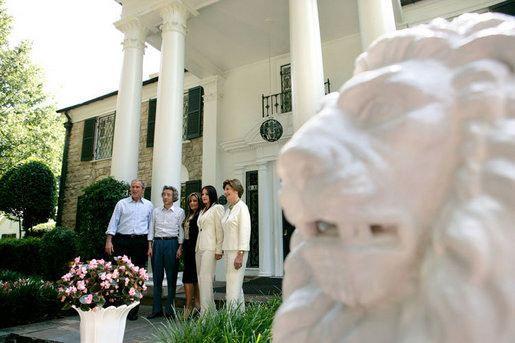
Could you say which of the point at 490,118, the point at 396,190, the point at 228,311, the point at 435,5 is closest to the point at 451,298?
the point at 396,190

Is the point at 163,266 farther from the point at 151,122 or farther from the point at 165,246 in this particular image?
the point at 151,122

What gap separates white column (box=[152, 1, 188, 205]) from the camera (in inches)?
234

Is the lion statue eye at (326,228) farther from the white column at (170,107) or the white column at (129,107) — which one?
the white column at (129,107)

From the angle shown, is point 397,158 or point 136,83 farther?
point 136,83

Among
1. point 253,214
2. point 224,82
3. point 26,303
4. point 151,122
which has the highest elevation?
point 224,82

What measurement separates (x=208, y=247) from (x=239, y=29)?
593 centimetres

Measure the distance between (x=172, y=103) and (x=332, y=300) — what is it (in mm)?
5910

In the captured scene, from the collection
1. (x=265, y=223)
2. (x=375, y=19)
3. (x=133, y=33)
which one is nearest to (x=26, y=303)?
(x=265, y=223)

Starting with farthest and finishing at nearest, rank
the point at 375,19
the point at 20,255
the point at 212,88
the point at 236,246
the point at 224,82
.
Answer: the point at 20,255 → the point at 224,82 → the point at 212,88 → the point at 375,19 → the point at 236,246

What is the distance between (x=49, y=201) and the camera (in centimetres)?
1230

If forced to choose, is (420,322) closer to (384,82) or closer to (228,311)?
(384,82)

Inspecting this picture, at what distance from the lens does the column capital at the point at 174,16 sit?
251 inches

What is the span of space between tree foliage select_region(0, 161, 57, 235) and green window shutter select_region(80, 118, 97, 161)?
1726 millimetres

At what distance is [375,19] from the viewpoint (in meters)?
4.76
